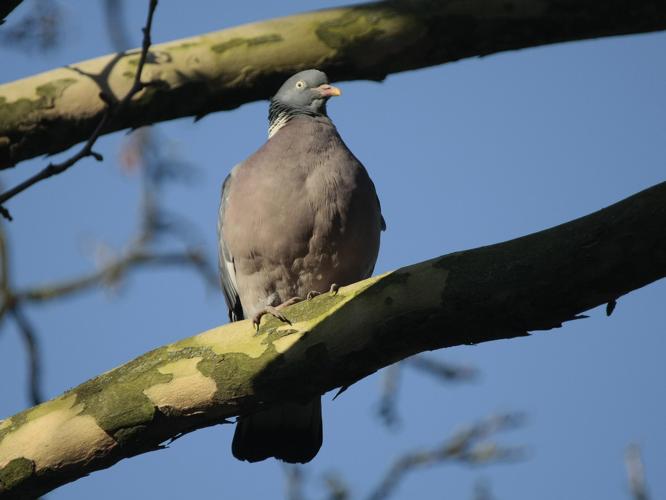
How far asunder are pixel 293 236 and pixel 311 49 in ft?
3.47

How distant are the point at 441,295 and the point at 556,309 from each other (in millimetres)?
364

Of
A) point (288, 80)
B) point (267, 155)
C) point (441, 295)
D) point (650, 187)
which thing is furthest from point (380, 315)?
point (288, 80)

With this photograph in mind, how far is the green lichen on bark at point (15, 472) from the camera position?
3.03 m

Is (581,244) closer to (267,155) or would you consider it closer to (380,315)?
(380,315)

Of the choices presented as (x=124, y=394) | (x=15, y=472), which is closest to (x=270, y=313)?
(x=124, y=394)

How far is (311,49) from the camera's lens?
4.63 metres

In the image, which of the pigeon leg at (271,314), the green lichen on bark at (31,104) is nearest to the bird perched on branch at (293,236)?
the pigeon leg at (271,314)

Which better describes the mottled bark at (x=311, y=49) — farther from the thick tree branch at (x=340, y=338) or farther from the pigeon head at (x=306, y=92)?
the thick tree branch at (x=340, y=338)

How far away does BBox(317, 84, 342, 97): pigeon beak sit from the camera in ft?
16.5

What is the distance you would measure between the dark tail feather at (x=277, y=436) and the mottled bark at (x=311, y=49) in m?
1.62

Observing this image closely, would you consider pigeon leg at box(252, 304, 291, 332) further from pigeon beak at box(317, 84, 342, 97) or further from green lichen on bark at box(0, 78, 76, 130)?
pigeon beak at box(317, 84, 342, 97)

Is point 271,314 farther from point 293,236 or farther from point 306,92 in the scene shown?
point 306,92

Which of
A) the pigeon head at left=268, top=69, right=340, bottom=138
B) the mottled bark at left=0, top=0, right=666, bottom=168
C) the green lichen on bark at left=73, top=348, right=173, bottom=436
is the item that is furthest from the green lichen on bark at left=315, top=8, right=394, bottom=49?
the green lichen on bark at left=73, top=348, right=173, bottom=436

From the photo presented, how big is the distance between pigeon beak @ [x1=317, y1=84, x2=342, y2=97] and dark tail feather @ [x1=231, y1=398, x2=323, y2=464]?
1804mm
